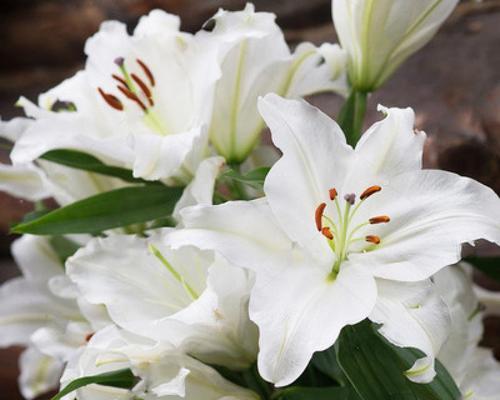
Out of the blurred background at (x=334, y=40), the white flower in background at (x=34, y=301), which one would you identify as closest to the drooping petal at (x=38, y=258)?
the white flower in background at (x=34, y=301)

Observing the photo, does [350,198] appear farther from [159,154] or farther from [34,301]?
[34,301]

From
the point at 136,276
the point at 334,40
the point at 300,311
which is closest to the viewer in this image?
the point at 300,311

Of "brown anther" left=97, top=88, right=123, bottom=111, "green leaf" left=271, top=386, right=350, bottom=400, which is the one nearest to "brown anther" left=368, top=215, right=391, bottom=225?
"green leaf" left=271, top=386, right=350, bottom=400

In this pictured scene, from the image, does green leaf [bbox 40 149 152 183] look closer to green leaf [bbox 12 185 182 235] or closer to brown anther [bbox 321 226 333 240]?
green leaf [bbox 12 185 182 235]

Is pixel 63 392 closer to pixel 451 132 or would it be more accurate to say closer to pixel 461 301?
pixel 461 301

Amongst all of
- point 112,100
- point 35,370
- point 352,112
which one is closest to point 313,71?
point 352,112

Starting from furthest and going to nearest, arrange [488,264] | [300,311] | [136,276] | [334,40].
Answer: [334,40]
[488,264]
[136,276]
[300,311]
